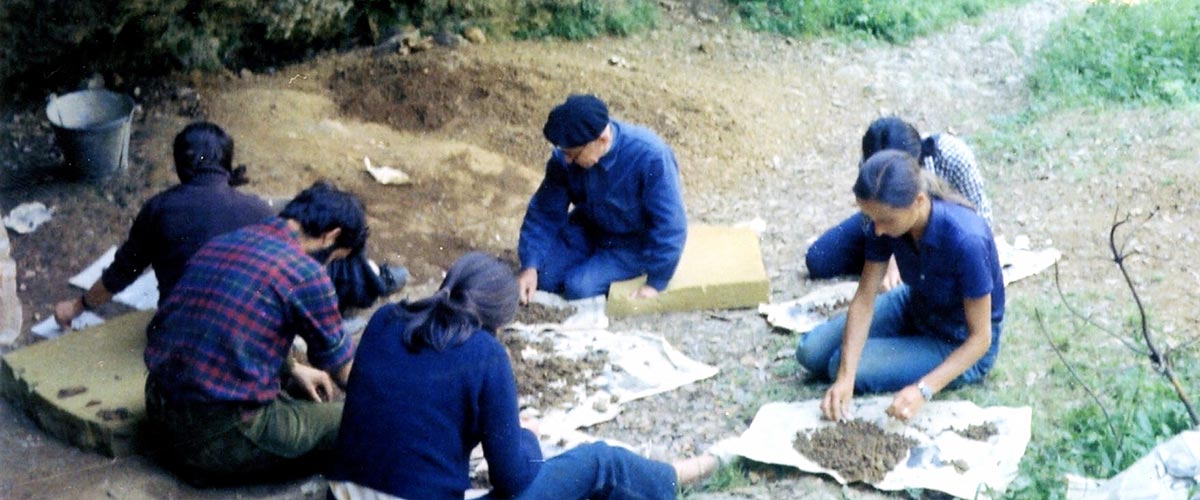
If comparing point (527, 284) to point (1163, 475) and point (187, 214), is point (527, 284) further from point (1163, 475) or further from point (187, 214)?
point (1163, 475)

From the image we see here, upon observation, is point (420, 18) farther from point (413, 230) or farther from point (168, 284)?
point (168, 284)

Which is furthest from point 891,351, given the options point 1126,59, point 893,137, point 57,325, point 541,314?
point 1126,59

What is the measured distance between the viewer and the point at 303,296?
3830mm

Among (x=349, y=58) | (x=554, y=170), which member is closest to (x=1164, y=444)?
(x=554, y=170)

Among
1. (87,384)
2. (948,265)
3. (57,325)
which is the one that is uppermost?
(948,265)

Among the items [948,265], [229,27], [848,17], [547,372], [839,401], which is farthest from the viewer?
[848,17]

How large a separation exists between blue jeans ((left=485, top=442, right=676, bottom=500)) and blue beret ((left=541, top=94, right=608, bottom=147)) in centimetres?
177

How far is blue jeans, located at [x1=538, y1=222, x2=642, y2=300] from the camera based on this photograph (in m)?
5.72

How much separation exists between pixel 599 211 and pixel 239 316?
2.35 m

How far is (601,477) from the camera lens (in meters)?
3.78

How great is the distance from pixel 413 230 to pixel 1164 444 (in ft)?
13.7

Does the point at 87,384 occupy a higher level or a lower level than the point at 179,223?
lower

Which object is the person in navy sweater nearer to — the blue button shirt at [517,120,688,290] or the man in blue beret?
the man in blue beret

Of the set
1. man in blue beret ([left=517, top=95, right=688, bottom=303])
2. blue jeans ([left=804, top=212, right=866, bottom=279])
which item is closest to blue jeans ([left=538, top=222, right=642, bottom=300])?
man in blue beret ([left=517, top=95, right=688, bottom=303])
